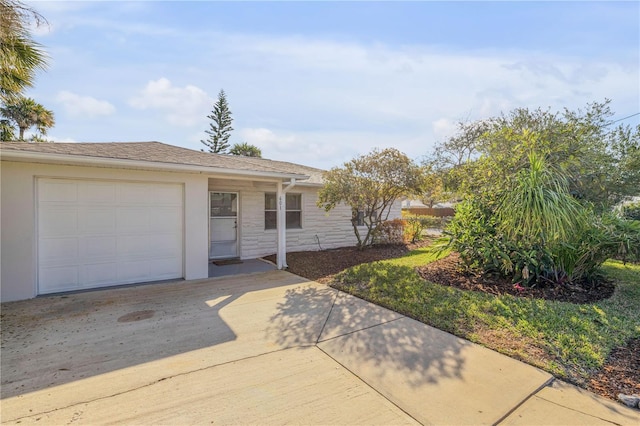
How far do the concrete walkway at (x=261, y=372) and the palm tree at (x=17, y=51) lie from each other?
5.05 m

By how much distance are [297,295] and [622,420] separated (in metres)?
4.46

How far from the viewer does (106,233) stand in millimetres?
6160

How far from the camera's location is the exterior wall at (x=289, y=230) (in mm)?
9383

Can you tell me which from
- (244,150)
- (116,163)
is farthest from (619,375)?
(244,150)

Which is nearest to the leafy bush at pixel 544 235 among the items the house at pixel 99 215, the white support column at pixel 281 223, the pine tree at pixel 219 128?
the white support column at pixel 281 223

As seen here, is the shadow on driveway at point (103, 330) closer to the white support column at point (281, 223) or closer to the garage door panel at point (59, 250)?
the garage door panel at point (59, 250)

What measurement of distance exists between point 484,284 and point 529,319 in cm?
180

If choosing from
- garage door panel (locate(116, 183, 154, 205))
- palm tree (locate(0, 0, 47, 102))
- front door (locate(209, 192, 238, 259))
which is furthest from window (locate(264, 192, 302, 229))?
palm tree (locate(0, 0, 47, 102))

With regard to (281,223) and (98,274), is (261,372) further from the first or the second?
(281,223)

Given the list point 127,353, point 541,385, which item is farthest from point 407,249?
point 127,353

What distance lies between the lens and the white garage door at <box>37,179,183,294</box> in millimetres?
5680

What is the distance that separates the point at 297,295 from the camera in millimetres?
5766

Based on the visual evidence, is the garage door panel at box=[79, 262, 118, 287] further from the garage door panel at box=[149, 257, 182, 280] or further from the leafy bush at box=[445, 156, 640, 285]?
the leafy bush at box=[445, 156, 640, 285]

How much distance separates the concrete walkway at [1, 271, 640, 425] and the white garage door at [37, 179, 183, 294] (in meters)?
1.12
